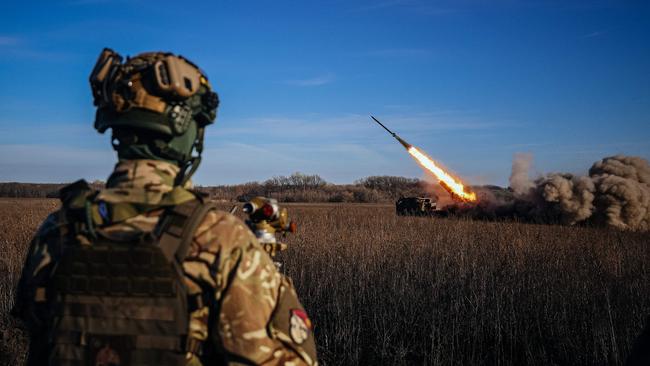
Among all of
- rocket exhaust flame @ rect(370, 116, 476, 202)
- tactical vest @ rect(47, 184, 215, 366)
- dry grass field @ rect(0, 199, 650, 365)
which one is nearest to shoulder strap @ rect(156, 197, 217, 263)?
Answer: tactical vest @ rect(47, 184, 215, 366)

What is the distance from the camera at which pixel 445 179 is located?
28.5m

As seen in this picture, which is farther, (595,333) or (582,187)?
(582,187)

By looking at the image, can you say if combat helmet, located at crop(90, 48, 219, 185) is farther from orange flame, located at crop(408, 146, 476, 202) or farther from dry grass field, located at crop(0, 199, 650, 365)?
orange flame, located at crop(408, 146, 476, 202)

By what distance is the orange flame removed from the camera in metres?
27.3

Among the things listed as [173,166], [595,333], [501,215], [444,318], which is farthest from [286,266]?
[501,215]

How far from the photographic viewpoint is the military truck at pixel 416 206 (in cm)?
2919

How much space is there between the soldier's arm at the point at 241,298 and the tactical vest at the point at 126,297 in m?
0.07

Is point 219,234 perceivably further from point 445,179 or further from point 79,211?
point 445,179

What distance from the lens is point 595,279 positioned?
29.7 ft

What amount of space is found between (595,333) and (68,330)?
5.77 meters

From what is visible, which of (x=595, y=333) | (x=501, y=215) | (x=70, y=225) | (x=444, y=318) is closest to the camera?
(x=70, y=225)

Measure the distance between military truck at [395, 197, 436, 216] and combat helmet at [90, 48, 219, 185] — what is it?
1059 inches

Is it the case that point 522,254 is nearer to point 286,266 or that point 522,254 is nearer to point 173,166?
point 286,266

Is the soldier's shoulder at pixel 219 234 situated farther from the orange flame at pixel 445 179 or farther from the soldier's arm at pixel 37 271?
the orange flame at pixel 445 179
